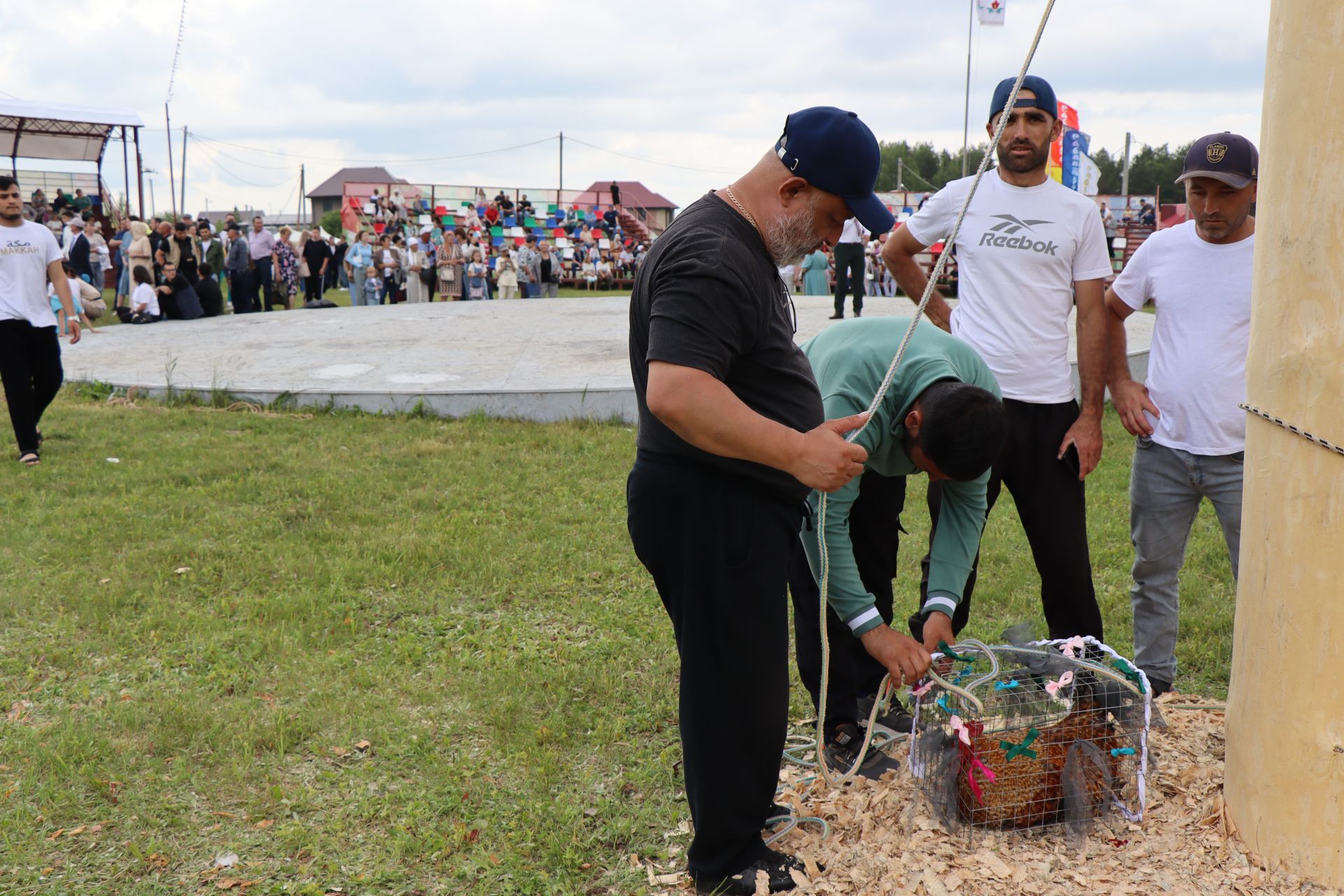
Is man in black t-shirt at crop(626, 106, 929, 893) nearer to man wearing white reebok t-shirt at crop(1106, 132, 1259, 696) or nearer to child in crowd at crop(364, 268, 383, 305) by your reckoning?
man wearing white reebok t-shirt at crop(1106, 132, 1259, 696)

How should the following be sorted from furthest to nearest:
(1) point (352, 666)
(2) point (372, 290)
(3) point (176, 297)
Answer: (2) point (372, 290) < (3) point (176, 297) < (1) point (352, 666)

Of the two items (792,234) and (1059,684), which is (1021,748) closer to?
(1059,684)

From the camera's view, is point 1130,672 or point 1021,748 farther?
point 1130,672

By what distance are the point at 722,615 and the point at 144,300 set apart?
1536 cm

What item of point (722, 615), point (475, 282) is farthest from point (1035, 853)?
point (475, 282)

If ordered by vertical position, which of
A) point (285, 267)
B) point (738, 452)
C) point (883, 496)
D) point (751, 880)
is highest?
point (285, 267)

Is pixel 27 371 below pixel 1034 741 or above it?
above

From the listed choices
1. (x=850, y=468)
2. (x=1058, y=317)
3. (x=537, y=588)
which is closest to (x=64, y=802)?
(x=537, y=588)

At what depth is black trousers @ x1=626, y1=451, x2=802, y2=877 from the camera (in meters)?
2.62

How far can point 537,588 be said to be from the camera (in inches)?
212

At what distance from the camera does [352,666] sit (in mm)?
4449

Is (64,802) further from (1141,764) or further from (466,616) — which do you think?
(1141,764)

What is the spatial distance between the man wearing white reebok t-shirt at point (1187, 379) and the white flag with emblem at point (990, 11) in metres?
19.1

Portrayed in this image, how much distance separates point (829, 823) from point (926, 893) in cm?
49
